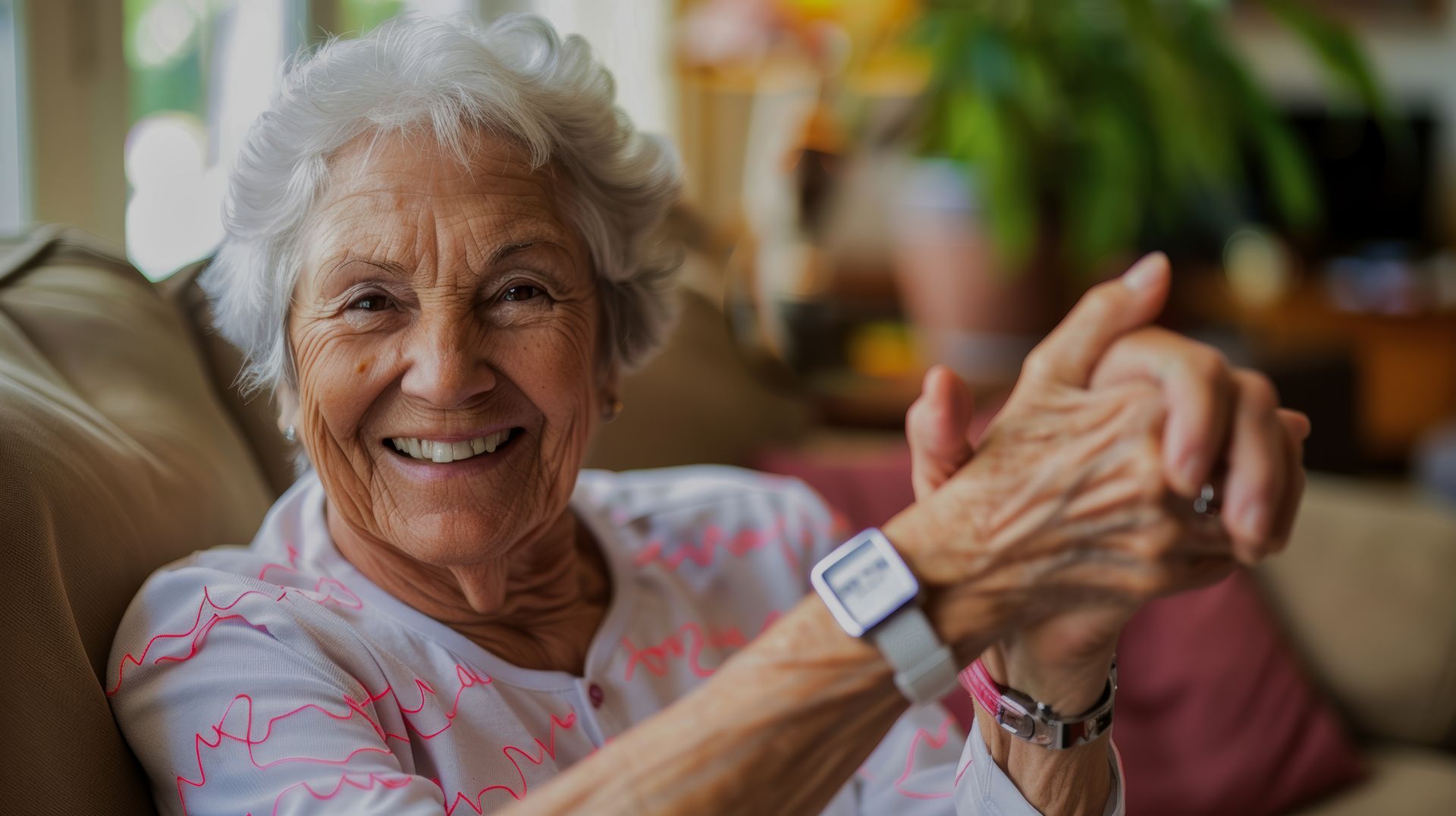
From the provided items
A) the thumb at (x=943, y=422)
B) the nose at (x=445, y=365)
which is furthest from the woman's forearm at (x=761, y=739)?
the nose at (x=445, y=365)

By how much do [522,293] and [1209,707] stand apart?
1.12 m

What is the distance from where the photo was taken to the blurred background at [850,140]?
203 centimetres

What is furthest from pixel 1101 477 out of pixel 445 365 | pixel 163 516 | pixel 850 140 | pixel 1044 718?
pixel 850 140

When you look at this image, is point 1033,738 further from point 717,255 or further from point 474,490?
point 717,255

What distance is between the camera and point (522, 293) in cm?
105

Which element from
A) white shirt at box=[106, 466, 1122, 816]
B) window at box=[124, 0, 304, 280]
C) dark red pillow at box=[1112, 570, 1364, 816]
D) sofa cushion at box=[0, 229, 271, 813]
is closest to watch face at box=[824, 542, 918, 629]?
white shirt at box=[106, 466, 1122, 816]

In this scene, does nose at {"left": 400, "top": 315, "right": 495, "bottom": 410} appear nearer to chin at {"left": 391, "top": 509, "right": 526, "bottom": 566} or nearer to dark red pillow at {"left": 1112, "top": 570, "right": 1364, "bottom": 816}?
chin at {"left": 391, "top": 509, "right": 526, "bottom": 566}

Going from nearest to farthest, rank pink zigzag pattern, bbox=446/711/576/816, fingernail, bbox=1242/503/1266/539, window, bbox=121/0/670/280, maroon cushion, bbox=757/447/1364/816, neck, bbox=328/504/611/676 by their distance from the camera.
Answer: fingernail, bbox=1242/503/1266/539 → pink zigzag pattern, bbox=446/711/576/816 → neck, bbox=328/504/611/676 → maroon cushion, bbox=757/447/1364/816 → window, bbox=121/0/670/280

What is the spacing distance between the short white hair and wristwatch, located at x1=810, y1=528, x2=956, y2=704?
47cm

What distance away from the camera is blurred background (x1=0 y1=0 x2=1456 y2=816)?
1.15 m

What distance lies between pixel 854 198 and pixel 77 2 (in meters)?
3.55

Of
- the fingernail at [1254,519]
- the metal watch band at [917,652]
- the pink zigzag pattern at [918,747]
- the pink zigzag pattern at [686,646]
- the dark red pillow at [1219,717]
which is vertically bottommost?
the dark red pillow at [1219,717]

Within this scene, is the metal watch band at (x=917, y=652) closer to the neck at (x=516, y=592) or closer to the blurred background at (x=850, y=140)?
the neck at (x=516, y=592)

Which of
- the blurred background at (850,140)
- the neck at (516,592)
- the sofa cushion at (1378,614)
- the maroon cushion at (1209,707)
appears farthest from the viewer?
the blurred background at (850,140)
